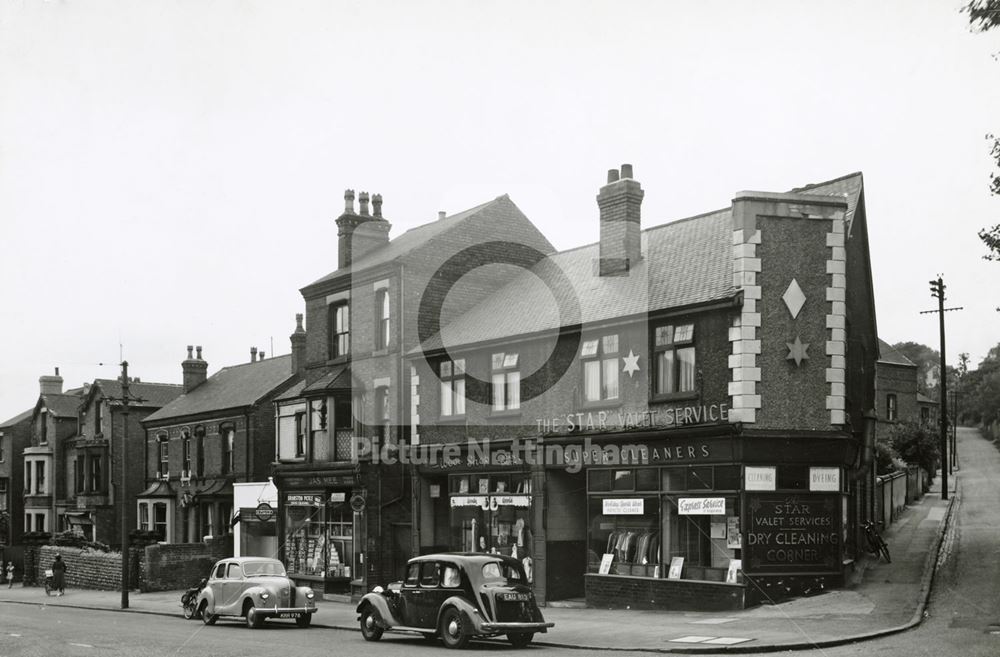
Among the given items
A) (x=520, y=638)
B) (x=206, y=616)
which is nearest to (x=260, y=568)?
(x=206, y=616)

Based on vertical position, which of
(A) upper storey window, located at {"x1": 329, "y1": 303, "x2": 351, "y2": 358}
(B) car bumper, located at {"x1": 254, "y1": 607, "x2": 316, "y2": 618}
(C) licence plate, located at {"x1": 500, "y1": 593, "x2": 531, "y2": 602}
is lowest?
(B) car bumper, located at {"x1": 254, "y1": 607, "x2": 316, "y2": 618}

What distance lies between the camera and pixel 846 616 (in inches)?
746

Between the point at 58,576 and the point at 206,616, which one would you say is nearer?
the point at 206,616

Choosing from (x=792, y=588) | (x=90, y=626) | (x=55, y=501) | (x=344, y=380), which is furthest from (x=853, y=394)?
(x=55, y=501)

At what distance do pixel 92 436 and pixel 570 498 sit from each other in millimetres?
37597

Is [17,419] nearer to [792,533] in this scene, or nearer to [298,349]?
[298,349]

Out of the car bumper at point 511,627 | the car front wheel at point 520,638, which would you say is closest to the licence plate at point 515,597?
the car bumper at point 511,627

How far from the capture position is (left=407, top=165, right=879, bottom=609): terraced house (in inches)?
863

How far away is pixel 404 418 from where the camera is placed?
31.1 metres

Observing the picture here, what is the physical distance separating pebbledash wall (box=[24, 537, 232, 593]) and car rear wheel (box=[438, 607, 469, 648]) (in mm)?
23510

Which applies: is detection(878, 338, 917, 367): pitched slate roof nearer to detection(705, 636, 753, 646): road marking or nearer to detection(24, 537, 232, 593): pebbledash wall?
detection(24, 537, 232, 593): pebbledash wall

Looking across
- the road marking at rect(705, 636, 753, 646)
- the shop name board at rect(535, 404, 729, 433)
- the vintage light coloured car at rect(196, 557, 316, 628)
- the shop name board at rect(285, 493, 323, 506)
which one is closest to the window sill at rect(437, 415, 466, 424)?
the shop name board at rect(535, 404, 729, 433)

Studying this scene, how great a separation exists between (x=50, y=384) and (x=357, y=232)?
3950 cm

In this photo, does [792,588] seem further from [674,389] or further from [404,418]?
[404,418]
